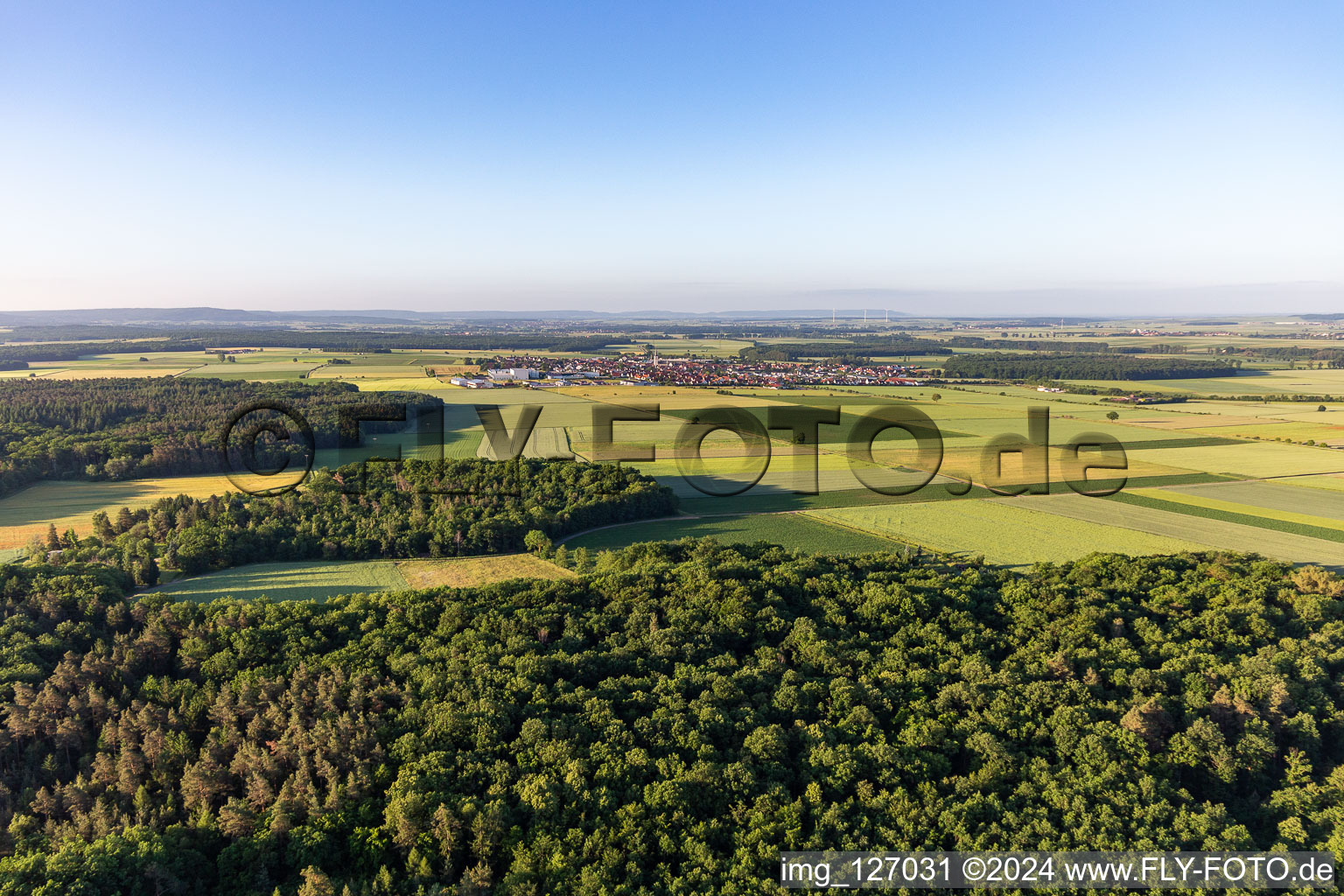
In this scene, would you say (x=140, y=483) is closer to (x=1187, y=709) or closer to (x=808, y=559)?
(x=808, y=559)

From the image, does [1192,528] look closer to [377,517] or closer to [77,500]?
[377,517]

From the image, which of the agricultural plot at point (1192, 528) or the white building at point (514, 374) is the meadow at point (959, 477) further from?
the white building at point (514, 374)

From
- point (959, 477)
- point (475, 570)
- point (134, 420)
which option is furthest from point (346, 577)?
point (134, 420)

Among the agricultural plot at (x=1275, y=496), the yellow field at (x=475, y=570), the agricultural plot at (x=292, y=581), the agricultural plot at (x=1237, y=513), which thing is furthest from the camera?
the agricultural plot at (x=1275, y=496)

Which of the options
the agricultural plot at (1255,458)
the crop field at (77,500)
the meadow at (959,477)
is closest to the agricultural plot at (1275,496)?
the meadow at (959,477)

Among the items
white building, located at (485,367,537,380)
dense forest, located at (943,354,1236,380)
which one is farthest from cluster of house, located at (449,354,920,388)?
dense forest, located at (943,354,1236,380)

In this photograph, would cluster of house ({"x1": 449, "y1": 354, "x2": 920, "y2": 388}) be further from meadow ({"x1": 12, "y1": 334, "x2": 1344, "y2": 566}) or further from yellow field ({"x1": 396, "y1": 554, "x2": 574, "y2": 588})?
yellow field ({"x1": 396, "y1": 554, "x2": 574, "y2": 588})
